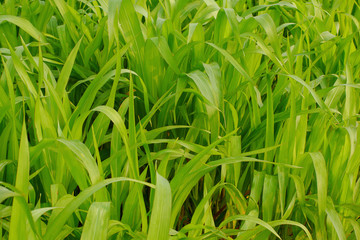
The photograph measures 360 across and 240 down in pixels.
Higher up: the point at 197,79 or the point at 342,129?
the point at 197,79

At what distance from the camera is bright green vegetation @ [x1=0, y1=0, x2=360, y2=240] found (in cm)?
77

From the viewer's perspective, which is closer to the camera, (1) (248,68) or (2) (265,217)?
(2) (265,217)

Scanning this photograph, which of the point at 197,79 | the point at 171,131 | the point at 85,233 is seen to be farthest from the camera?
the point at 171,131

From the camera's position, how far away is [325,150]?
98 cm

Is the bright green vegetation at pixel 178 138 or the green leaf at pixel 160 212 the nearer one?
the green leaf at pixel 160 212

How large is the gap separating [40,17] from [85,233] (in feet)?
2.70

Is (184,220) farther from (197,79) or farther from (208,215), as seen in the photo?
(197,79)

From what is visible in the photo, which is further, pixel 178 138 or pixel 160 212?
pixel 178 138

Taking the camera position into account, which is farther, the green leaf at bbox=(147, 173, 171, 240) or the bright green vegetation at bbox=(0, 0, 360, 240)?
the bright green vegetation at bbox=(0, 0, 360, 240)

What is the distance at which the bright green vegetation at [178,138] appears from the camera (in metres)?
0.77

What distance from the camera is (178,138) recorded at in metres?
1.02

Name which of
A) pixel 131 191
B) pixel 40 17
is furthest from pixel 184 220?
pixel 40 17

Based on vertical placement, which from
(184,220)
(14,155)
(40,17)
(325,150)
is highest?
(40,17)

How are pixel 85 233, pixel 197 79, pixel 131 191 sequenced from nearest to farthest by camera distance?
pixel 85 233 → pixel 131 191 → pixel 197 79
